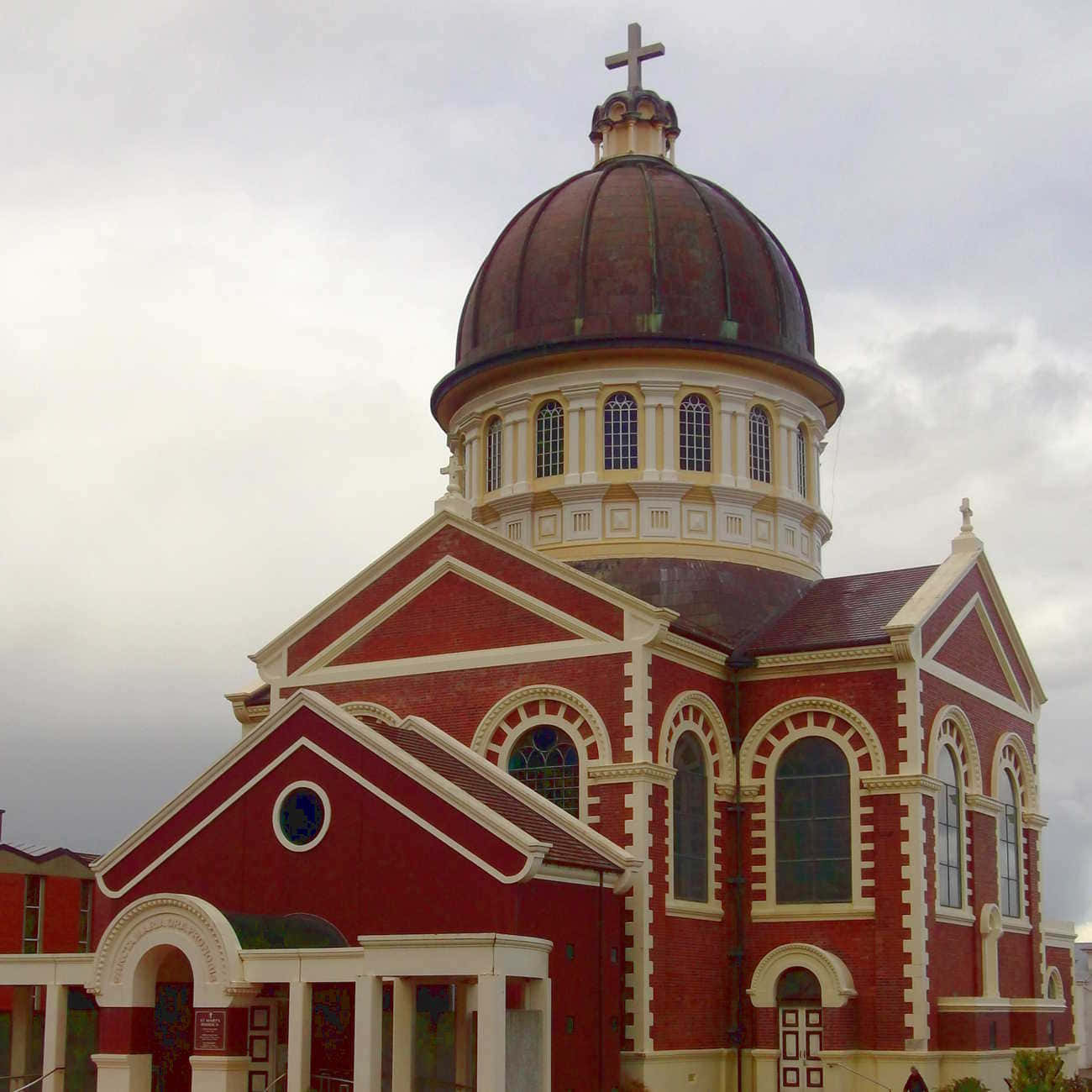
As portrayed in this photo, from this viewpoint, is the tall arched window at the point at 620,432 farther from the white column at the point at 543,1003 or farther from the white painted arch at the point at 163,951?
the white painted arch at the point at 163,951

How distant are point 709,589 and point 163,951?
43.7 ft

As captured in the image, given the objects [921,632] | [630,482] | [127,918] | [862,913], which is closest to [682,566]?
[630,482]

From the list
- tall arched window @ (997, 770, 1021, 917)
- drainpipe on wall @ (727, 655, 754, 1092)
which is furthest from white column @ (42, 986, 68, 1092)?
tall arched window @ (997, 770, 1021, 917)

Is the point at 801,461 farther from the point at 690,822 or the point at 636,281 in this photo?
the point at 690,822

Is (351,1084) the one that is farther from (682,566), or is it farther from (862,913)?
(682,566)

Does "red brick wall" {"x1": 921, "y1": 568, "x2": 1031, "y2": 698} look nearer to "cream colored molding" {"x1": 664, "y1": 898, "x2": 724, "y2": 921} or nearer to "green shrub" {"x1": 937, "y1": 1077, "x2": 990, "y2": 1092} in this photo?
"cream colored molding" {"x1": 664, "y1": 898, "x2": 724, "y2": 921}

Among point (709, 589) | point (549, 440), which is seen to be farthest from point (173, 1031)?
point (549, 440)

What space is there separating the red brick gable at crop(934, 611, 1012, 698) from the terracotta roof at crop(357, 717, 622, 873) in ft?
27.6

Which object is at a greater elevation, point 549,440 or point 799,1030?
point 549,440

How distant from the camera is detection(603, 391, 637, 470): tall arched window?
3931 cm

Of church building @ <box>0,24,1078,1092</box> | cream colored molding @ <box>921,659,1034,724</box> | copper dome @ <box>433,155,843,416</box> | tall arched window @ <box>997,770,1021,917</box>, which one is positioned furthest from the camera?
copper dome @ <box>433,155,843,416</box>

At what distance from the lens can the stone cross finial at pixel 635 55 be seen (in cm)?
4466

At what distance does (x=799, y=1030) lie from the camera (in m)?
33.2

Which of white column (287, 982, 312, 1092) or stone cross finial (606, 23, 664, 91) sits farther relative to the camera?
stone cross finial (606, 23, 664, 91)
